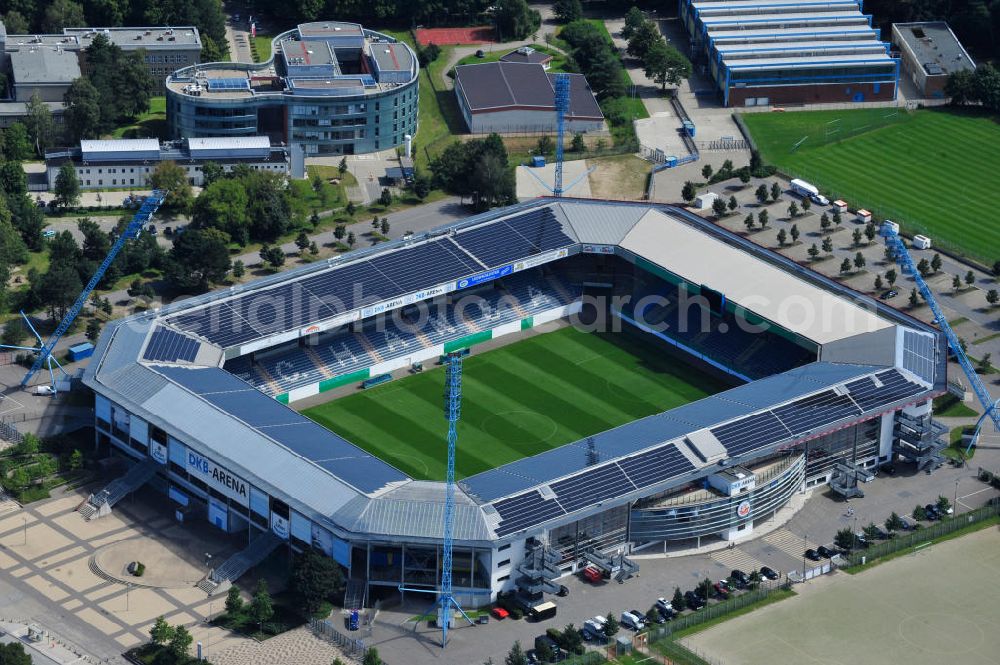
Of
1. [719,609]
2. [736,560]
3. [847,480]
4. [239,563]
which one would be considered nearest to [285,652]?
[239,563]

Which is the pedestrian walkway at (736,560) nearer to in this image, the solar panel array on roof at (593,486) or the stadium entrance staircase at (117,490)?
the solar panel array on roof at (593,486)

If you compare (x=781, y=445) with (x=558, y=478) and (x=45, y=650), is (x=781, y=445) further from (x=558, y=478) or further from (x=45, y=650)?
(x=45, y=650)

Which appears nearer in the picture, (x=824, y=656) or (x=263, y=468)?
(x=824, y=656)

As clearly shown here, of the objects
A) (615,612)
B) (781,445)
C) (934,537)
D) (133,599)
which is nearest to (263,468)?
(133,599)

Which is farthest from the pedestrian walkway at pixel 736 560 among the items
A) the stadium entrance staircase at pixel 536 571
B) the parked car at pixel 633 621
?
the stadium entrance staircase at pixel 536 571

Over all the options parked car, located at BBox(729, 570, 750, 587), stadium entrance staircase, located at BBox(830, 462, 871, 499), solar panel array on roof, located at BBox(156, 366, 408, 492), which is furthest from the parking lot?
solar panel array on roof, located at BBox(156, 366, 408, 492)
